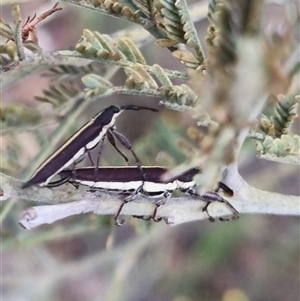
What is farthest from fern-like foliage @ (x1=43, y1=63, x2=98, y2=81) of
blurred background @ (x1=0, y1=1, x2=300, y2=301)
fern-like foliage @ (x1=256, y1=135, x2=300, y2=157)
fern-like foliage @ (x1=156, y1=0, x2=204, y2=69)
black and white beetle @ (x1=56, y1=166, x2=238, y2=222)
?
→ blurred background @ (x1=0, y1=1, x2=300, y2=301)

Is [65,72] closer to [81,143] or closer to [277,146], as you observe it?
[81,143]

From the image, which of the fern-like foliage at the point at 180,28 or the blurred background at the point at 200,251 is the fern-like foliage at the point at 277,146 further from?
the blurred background at the point at 200,251

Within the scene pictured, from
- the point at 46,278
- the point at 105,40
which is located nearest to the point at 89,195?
the point at 105,40

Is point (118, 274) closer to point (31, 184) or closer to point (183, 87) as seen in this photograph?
point (31, 184)

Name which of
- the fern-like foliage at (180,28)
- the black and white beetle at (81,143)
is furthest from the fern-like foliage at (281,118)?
the black and white beetle at (81,143)

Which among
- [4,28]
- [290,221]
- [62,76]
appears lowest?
[290,221]

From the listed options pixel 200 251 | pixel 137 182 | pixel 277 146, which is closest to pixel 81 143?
pixel 137 182
